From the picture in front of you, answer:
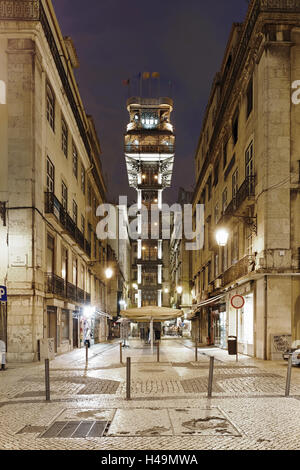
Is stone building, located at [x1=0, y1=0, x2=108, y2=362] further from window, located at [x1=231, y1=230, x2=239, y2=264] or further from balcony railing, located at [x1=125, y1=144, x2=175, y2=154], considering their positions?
balcony railing, located at [x1=125, y1=144, x2=175, y2=154]

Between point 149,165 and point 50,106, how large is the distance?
69.2m

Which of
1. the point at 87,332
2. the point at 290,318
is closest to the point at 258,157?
the point at 290,318

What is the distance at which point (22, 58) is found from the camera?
21047 mm

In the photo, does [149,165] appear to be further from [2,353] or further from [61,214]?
[2,353]

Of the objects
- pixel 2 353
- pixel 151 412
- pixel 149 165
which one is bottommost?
pixel 2 353

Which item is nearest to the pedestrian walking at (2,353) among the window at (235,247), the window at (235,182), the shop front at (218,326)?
the window at (235,247)

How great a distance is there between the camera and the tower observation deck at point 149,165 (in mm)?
83438

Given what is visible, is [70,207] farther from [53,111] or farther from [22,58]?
[22,58]

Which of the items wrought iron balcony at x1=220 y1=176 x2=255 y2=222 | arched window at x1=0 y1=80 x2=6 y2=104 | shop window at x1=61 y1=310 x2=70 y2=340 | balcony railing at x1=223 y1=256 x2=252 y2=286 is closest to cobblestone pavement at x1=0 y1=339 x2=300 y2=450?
balcony railing at x1=223 y1=256 x2=252 y2=286

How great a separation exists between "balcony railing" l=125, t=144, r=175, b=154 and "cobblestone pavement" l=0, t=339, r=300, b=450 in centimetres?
7437

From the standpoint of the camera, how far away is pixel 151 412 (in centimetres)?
898

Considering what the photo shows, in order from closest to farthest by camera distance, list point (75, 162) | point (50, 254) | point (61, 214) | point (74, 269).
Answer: point (50, 254) → point (61, 214) → point (74, 269) → point (75, 162)

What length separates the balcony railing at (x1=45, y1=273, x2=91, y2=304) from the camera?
2317cm

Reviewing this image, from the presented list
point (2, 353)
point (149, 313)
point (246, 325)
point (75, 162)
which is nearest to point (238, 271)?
point (246, 325)
